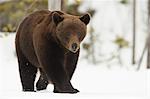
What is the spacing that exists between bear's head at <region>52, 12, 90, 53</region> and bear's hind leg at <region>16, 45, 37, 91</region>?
2.48 feet

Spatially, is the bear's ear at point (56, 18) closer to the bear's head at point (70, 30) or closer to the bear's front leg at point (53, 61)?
the bear's head at point (70, 30)

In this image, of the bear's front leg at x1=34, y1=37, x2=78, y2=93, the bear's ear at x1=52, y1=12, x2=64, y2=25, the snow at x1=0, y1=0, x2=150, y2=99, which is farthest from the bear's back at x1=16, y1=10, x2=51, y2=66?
the snow at x1=0, y1=0, x2=150, y2=99

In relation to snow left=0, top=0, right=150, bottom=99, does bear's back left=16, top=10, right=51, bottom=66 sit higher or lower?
higher

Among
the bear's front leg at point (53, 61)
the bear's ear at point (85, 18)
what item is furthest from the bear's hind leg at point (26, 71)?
the bear's ear at point (85, 18)

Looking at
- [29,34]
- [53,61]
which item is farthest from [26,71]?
[53,61]

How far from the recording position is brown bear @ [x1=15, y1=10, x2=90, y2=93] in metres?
4.43

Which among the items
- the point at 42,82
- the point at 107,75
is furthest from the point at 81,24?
the point at 107,75

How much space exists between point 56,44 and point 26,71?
727mm

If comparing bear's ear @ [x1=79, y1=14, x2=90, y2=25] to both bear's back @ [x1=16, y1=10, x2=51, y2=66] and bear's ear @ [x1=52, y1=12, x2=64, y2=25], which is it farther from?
bear's back @ [x1=16, y1=10, x2=51, y2=66]

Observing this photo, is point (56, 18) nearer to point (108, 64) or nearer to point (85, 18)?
point (85, 18)

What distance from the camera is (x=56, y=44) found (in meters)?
4.59

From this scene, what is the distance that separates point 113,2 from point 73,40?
56.8 feet

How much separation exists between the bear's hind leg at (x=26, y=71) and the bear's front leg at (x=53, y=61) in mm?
558

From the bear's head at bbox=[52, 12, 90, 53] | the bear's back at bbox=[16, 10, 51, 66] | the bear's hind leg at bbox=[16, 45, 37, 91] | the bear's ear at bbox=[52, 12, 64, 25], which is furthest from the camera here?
the bear's hind leg at bbox=[16, 45, 37, 91]
